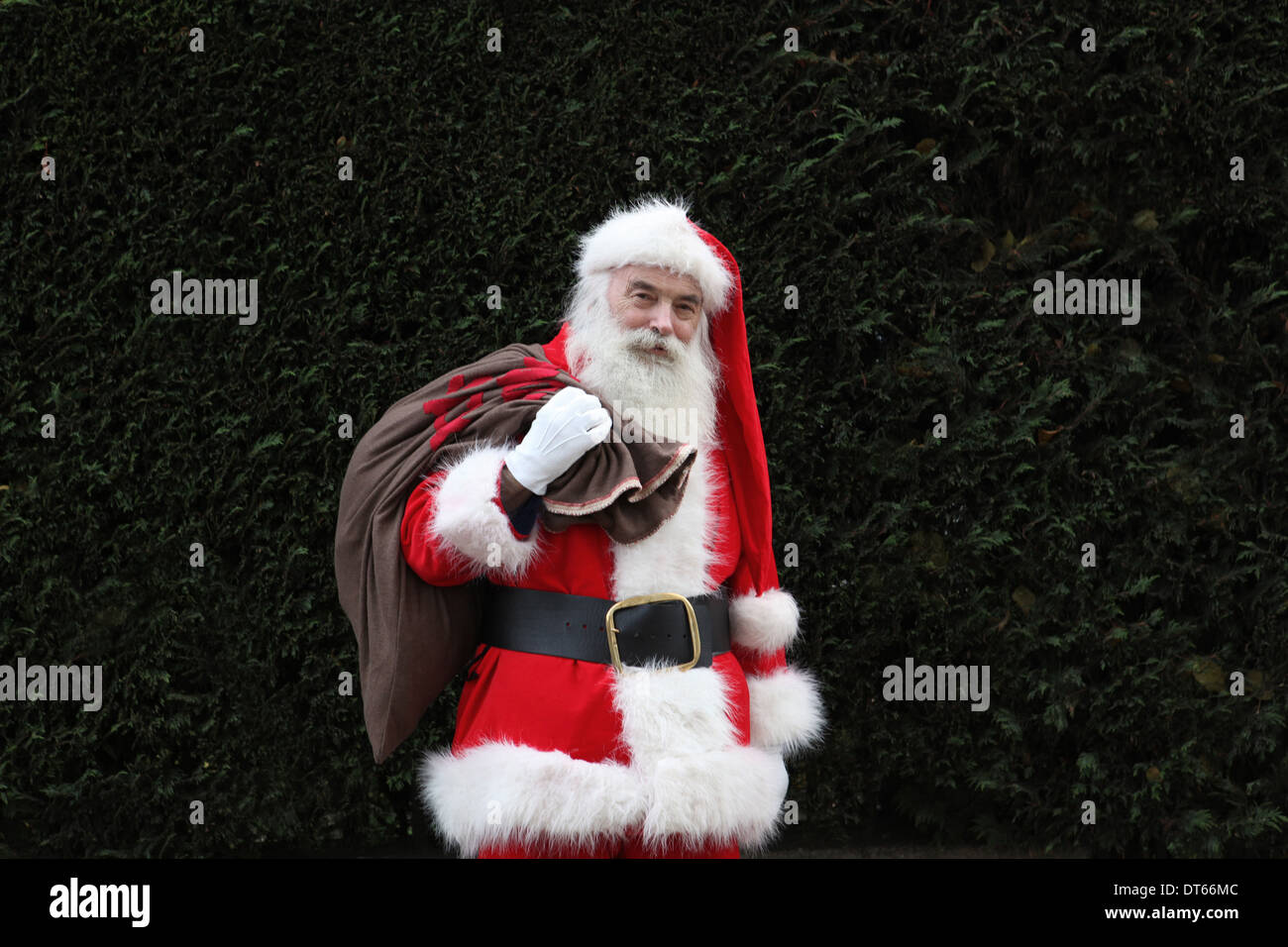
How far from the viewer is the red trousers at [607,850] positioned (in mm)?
2436

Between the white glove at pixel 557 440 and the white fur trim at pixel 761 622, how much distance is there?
694 mm

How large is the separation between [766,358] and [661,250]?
154 cm

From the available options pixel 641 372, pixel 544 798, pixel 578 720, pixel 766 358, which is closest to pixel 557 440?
pixel 641 372

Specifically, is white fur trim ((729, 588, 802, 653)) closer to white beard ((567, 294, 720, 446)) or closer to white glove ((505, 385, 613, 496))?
white beard ((567, 294, 720, 446))

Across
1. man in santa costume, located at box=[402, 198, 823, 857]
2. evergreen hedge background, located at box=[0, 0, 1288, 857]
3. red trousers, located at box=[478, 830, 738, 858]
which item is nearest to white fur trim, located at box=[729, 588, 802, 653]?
man in santa costume, located at box=[402, 198, 823, 857]

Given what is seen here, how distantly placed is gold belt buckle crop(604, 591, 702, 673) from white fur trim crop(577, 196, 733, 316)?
0.74 meters

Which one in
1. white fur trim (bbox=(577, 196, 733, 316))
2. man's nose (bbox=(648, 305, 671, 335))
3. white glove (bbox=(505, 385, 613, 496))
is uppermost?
white fur trim (bbox=(577, 196, 733, 316))

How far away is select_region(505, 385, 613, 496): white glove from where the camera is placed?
2.35m

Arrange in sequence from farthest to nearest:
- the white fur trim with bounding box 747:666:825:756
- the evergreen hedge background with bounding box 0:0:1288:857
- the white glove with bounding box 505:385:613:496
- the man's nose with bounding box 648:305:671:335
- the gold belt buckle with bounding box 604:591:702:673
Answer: the evergreen hedge background with bounding box 0:0:1288:857 < the white fur trim with bounding box 747:666:825:756 < the man's nose with bounding box 648:305:671:335 < the gold belt buckle with bounding box 604:591:702:673 < the white glove with bounding box 505:385:613:496

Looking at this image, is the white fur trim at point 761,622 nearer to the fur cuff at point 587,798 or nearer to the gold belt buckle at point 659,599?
the gold belt buckle at point 659,599

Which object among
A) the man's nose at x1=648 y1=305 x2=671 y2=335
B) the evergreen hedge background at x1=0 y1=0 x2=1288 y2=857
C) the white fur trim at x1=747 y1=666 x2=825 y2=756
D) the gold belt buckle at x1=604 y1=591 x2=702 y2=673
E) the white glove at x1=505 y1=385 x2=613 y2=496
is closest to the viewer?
the white glove at x1=505 y1=385 x2=613 y2=496

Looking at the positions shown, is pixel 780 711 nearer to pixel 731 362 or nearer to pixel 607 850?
pixel 607 850

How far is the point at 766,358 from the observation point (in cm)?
411

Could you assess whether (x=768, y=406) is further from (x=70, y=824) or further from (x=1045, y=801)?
(x=70, y=824)
